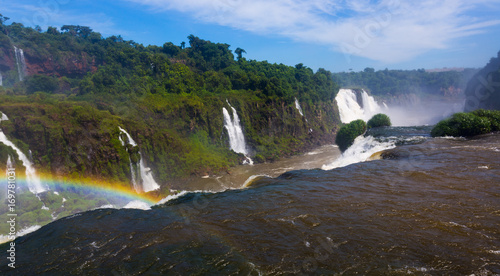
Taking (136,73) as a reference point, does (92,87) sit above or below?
below

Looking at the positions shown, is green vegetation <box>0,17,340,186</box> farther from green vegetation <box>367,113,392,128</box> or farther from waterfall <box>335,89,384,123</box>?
green vegetation <box>367,113,392,128</box>

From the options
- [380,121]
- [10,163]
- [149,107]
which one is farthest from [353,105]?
[10,163]

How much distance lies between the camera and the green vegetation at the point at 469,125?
67.9 feet

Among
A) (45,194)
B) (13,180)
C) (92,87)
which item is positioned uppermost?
(92,87)

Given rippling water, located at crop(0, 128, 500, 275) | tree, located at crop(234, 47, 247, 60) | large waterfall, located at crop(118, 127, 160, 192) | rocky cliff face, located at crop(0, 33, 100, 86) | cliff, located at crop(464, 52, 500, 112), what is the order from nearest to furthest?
rippling water, located at crop(0, 128, 500, 275) → large waterfall, located at crop(118, 127, 160, 192) → rocky cliff face, located at crop(0, 33, 100, 86) → cliff, located at crop(464, 52, 500, 112) → tree, located at crop(234, 47, 247, 60)

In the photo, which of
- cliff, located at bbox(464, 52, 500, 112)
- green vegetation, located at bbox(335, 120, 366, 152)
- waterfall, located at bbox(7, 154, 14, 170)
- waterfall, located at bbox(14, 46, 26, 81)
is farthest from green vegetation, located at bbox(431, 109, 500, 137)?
waterfall, located at bbox(14, 46, 26, 81)

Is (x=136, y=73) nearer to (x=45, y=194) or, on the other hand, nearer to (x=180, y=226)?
(x=45, y=194)

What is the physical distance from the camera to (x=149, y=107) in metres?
34.7

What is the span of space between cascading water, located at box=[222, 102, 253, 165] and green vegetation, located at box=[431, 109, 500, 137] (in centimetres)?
2392

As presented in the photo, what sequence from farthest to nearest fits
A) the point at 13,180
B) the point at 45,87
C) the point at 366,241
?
the point at 45,87 < the point at 13,180 < the point at 366,241

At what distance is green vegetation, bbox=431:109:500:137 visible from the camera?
20688mm

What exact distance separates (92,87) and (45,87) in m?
10.2

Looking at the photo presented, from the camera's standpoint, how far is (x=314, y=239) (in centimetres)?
714

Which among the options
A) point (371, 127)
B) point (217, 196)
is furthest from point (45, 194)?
point (371, 127)
